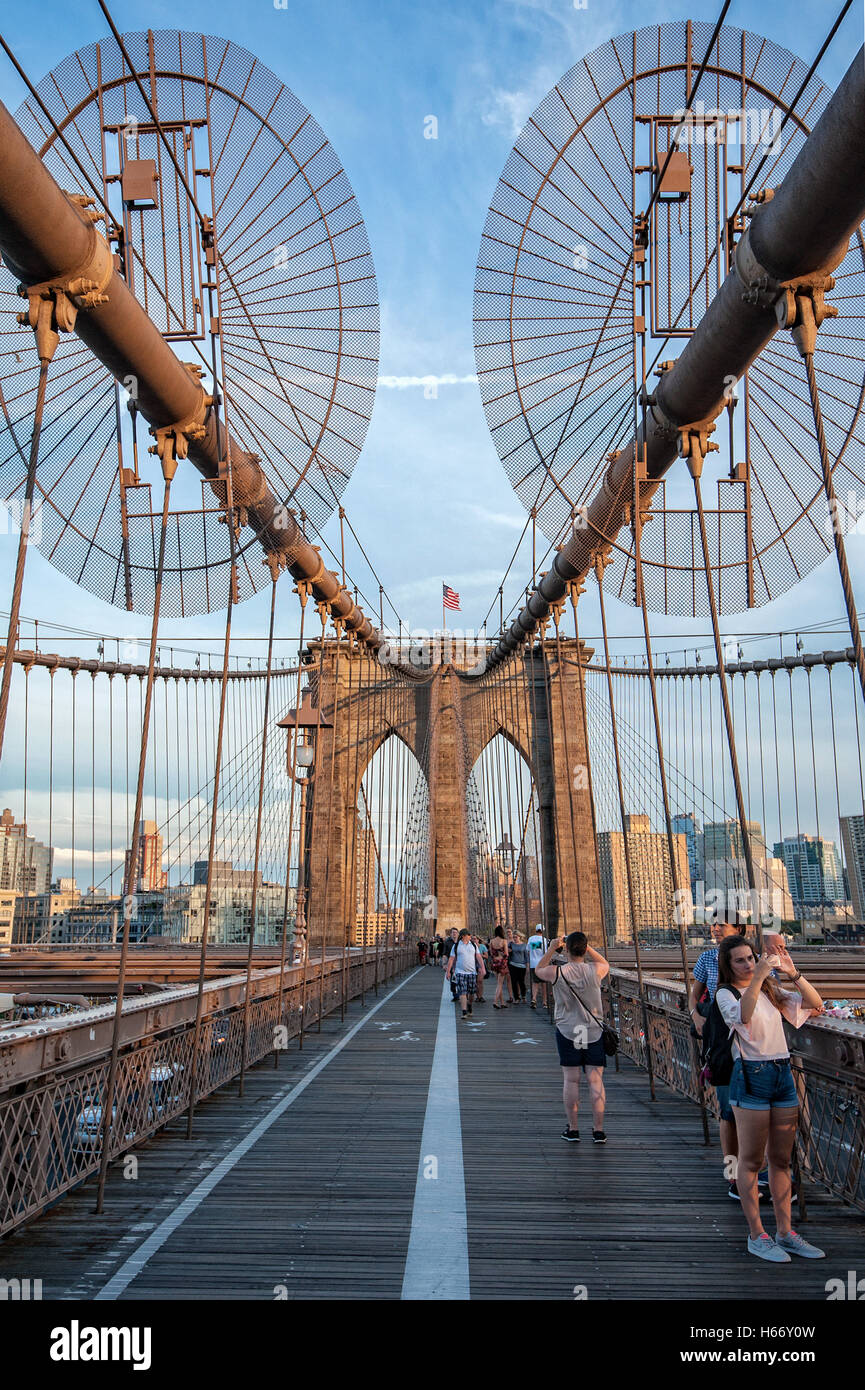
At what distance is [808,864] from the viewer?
4816 cm

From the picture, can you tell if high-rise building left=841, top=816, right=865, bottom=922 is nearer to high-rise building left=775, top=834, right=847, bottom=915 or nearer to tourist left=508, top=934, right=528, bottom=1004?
high-rise building left=775, top=834, right=847, bottom=915

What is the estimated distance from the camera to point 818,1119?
4770mm

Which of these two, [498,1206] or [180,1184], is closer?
[498,1206]

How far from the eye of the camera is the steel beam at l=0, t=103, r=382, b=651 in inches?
172

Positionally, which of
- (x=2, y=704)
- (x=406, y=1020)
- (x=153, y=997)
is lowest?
(x=406, y=1020)

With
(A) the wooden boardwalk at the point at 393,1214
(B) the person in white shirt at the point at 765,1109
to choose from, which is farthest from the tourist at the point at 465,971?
(B) the person in white shirt at the point at 765,1109

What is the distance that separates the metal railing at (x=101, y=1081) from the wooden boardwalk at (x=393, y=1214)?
6.9 inches

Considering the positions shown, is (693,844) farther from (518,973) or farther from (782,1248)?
(782,1248)

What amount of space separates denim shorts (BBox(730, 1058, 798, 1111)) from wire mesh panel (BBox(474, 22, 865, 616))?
15.9ft

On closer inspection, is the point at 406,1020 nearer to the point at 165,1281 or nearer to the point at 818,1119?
the point at 818,1119

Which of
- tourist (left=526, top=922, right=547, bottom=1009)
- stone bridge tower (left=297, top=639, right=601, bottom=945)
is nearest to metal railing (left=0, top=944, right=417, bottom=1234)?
tourist (left=526, top=922, right=547, bottom=1009)
